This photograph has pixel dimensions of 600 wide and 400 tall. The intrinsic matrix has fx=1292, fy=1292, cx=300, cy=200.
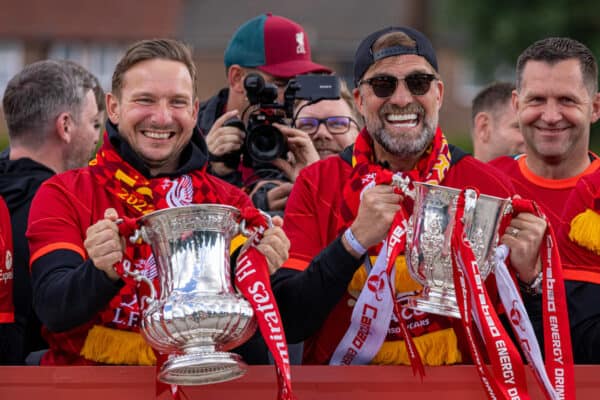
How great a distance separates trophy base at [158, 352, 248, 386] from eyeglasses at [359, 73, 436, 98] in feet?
4.62

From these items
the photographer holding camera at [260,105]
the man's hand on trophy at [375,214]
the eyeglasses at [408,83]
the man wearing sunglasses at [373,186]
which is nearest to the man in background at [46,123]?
the photographer holding camera at [260,105]

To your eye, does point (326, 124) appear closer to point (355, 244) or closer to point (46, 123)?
point (46, 123)

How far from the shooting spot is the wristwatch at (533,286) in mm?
4367

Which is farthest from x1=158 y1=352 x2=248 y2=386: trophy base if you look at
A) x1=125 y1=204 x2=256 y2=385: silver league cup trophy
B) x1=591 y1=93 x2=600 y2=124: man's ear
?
x1=591 y1=93 x2=600 y2=124: man's ear

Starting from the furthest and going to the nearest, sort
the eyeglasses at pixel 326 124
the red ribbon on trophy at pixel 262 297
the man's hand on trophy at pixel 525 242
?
the eyeglasses at pixel 326 124, the man's hand on trophy at pixel 525 242, the red ribbon on trophy at pixel 262 297

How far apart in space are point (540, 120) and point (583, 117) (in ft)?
0.58

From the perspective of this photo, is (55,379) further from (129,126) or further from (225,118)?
(225,118)

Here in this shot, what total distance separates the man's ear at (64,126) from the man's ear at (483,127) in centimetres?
245

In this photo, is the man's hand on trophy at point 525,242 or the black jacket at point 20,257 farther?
the black jacket at point 20,257

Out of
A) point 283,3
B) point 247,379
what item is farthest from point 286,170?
point 283,3

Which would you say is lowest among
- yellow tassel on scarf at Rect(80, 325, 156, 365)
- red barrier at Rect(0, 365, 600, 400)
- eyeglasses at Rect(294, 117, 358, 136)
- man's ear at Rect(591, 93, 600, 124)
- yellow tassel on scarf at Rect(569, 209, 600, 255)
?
red barrier at Rect(0, 365, 600, 400)

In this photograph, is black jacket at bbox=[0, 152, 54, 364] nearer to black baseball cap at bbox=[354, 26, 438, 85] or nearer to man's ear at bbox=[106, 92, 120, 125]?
man's ear at bbox=[106, 92, 120, 125]

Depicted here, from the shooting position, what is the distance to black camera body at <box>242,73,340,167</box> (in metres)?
5.59

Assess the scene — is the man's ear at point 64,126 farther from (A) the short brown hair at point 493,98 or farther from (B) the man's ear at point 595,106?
(A) the short brown hair at point 493,98
